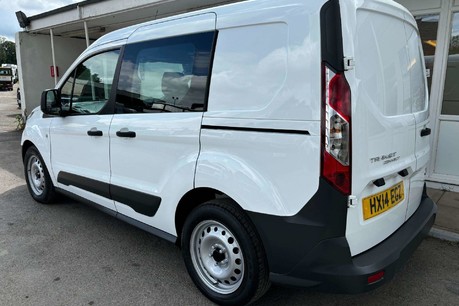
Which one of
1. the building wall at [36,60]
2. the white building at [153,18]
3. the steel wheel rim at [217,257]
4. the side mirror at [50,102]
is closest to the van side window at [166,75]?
the steel wheel rim at [217,257]

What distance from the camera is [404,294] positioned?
106 inches

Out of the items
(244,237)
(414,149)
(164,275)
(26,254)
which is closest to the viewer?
(244,237)

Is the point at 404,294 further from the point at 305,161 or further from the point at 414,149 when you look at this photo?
the point at 305,161

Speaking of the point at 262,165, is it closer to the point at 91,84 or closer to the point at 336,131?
the point at 336,131

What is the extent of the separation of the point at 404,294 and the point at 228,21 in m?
2.33

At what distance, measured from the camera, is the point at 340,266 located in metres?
2.01

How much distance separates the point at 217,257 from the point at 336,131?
125 cm

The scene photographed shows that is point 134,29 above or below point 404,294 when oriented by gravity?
above

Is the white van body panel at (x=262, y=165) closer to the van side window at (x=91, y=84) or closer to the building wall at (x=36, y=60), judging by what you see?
the van side window at (x=91, y=84)

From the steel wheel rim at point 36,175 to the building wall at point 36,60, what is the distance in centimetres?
657

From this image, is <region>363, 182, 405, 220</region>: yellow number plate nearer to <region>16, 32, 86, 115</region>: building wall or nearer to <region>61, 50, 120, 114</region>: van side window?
<region>61, 50, 120, 114</region>: van side window

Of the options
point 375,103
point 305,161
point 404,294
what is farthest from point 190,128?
point 404,294

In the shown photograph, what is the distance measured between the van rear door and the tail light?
0.13 ft

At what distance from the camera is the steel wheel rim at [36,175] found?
4.52 metres
